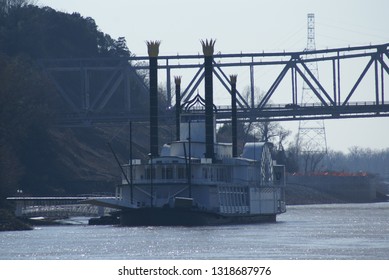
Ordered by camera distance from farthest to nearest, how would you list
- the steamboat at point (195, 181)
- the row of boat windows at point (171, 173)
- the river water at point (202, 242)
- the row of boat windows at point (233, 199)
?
the row of boat windows at point (233, 199) → the row of boat windows at point (171, 173) → the steamboat at point (195, 181) → the river water at point (202, 242)

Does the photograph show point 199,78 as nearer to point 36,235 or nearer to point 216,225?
point 216,225

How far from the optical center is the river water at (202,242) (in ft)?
212

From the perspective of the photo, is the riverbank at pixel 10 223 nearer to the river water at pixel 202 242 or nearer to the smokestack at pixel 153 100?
the river water at pixel 202 242

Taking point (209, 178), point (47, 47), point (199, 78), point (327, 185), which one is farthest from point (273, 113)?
point (209, 178)

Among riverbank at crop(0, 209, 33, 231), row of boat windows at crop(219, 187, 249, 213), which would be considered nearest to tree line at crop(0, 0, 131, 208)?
riverbank at crop(0, 209, 33, 231)

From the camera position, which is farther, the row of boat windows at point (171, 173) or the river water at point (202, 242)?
the row of boat windows at point (171, 173)

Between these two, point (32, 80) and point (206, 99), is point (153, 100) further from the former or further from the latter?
point (32, 80)

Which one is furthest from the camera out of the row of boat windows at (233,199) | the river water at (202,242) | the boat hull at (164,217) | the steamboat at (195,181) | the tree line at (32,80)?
the tree line at (32,80)

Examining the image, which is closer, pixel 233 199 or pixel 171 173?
pixel 171 173

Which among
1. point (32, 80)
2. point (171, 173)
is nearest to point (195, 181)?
point (171, 173)

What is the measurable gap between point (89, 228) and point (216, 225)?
315 inches

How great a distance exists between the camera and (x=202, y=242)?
240ft

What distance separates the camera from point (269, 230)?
8794 cm

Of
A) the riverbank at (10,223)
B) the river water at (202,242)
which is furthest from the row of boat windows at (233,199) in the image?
the riverbank at (10,223)
